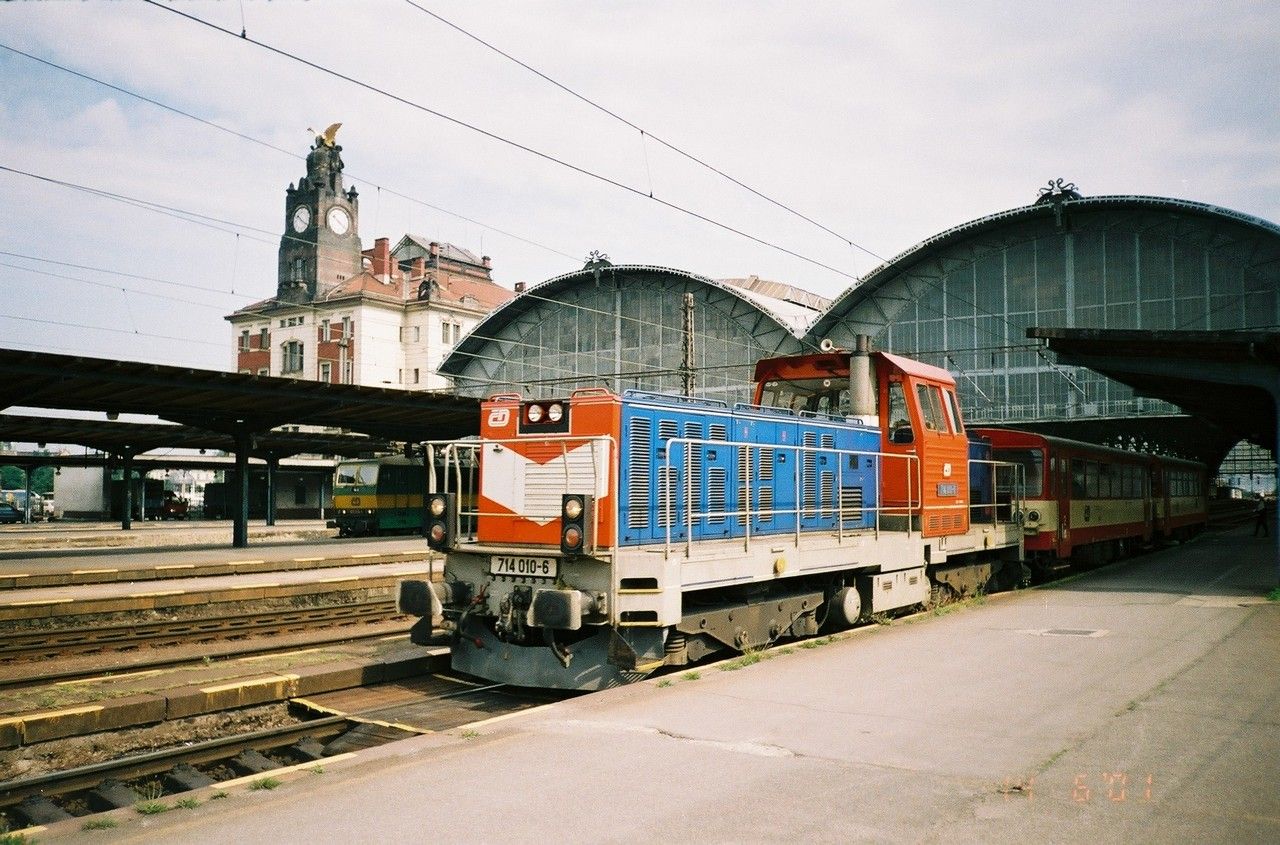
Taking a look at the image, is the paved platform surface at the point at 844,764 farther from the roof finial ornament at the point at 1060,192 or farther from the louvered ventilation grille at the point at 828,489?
the roof finial ornament at the point at 1060,192

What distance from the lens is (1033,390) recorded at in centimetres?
3584

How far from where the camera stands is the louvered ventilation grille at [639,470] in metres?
8.53

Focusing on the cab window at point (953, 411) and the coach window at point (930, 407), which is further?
the cab window at point (953, 411)

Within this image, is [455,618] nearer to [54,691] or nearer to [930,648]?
[54,691]

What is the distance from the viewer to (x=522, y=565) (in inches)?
329

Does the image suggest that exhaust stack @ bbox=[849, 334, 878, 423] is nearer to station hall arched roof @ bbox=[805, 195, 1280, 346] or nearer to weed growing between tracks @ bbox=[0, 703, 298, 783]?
weed growing between tracks @ bbox=[0, 703, 298, 783]

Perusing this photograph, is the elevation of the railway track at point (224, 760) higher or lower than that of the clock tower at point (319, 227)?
lower

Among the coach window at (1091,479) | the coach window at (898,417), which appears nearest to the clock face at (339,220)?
the coach window at (1091,479)

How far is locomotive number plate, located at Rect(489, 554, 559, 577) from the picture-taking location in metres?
8.19

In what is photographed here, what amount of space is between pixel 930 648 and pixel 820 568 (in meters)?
1.39

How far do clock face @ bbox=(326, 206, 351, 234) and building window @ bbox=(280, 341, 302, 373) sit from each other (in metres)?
10.3

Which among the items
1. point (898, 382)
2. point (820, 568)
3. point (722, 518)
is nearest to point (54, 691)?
point (722, 518)

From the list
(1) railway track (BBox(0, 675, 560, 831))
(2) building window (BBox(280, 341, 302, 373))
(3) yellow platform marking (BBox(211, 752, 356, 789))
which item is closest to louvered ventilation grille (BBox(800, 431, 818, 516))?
(1) railway track (BBox(0, 675, 560, 831))

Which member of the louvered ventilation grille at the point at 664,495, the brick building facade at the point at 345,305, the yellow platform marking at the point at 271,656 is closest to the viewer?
the louvered ventilation grille at the point at 664,495
